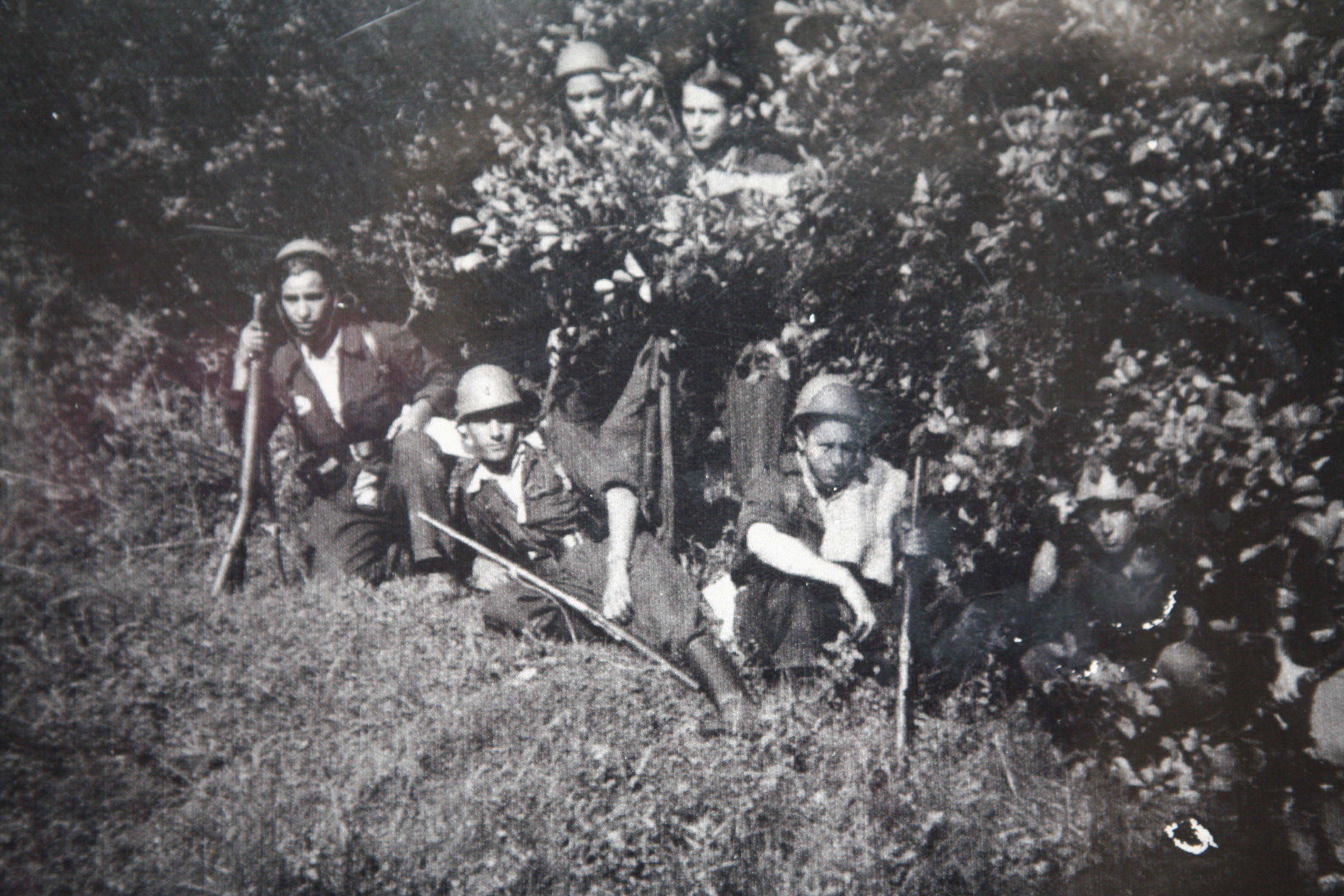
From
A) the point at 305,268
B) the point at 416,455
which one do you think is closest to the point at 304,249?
the point at 305,268

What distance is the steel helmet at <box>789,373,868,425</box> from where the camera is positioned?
2.29 metres

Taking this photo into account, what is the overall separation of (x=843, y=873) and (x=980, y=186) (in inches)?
80.8

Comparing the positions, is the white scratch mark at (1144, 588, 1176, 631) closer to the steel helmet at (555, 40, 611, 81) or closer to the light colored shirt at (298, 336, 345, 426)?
the steel helmet at (555, 40, 611, 81)

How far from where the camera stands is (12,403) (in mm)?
2418

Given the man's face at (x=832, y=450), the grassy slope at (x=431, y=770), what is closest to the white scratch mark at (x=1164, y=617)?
the grassy slope at (x=431, y=770)

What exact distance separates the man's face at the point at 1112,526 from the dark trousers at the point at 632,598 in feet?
4.15

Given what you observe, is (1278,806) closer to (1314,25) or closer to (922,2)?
(1314,25)

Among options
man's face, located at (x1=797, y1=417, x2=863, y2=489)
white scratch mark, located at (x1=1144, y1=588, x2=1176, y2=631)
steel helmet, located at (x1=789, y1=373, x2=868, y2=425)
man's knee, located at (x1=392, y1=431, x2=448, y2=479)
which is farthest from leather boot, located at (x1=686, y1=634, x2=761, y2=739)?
white scratch mark, located at (x1=1144, y1=588, x2=1176, y2=631)

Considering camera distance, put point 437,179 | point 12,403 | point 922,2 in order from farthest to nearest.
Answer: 1. point 12,403
2. point 437,179
3. point 922,2

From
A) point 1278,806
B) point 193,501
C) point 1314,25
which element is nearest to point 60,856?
point 193,501

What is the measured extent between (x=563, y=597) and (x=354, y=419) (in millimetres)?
905

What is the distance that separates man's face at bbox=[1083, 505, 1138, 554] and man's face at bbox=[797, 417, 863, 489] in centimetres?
76

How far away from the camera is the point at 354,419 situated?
96.4 inches

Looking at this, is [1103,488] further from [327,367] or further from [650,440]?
[327,367]
